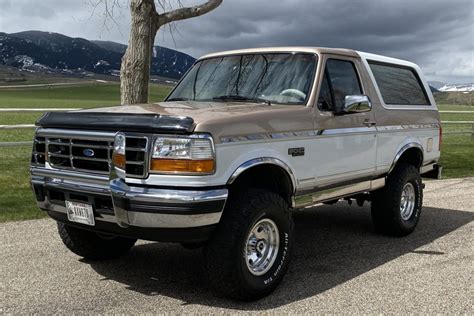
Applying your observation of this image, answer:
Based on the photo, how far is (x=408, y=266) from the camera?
512 cm

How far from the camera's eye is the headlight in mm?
3666

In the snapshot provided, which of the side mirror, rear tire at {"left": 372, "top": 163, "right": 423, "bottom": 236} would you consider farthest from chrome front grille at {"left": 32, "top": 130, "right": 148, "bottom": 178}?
rear tire at {"left": 372, "top": 163, "right": 423, "bottom": 236}

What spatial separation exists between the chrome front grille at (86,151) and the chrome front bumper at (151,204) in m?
0.12

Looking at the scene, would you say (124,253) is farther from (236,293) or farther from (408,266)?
(408,266)

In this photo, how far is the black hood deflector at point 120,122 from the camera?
3.66m

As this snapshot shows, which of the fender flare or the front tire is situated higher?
the fender flare

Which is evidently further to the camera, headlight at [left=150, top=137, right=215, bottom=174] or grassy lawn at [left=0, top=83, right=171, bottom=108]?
grassy lawn at [left=0, top=83, right=171, bottom=108]

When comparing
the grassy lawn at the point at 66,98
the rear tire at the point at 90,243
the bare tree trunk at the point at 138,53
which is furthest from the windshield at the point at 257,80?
the grassy lawn at the point at 66,98

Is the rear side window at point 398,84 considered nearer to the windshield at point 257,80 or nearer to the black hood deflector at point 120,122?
the windshield at point 257,80

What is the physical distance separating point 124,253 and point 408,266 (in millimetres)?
2813

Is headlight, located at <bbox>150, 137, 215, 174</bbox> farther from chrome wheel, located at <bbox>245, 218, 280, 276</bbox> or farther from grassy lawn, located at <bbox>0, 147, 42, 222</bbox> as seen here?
grassy lawn, located at <bbox>0, 147, 42, 222</bbox>

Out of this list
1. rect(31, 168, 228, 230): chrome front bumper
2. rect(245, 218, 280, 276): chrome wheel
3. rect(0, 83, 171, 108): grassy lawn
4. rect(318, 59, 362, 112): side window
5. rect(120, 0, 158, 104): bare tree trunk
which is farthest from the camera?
rect(0, 83, 171, 108): grassy lawn

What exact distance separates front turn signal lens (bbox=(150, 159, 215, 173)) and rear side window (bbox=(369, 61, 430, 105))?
3.12 meters

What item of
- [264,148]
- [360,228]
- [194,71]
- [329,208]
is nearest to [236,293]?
[264,148]
